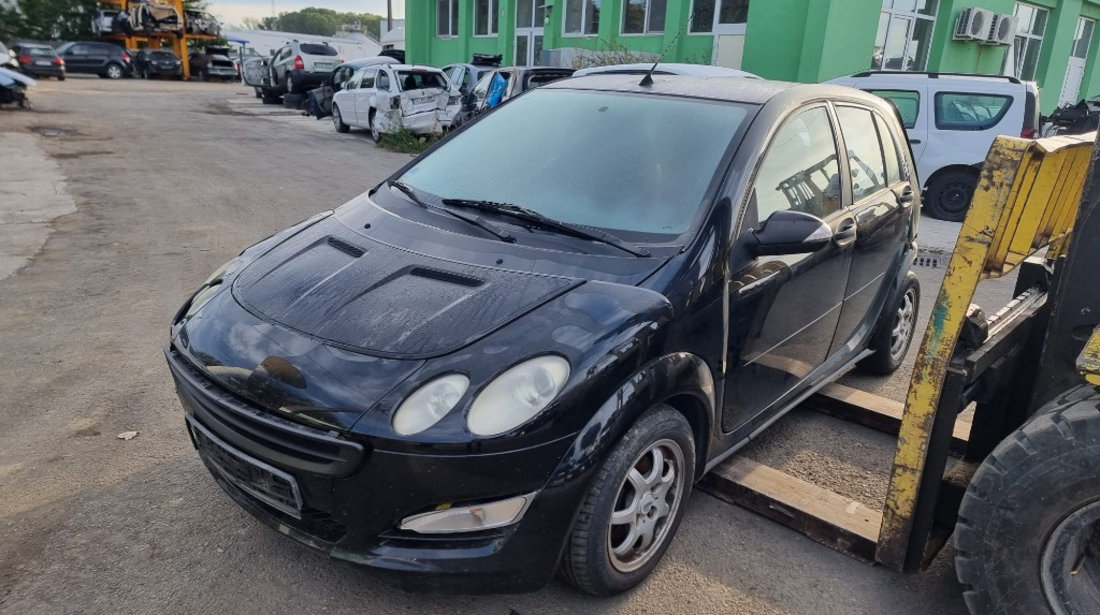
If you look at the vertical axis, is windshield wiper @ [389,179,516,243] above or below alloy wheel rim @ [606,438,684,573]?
above

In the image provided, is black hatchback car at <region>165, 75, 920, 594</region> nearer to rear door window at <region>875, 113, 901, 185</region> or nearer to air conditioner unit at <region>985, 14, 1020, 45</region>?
rear door window at <region>875, 113, 901, 185</region>

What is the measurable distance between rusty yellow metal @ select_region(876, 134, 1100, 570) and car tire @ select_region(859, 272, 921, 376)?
1.53m

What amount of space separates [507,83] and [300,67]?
1274 cm

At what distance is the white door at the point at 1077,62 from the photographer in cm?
2172

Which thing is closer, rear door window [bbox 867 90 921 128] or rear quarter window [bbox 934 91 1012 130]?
rear quarter window [bbox 934 91 1012 130]

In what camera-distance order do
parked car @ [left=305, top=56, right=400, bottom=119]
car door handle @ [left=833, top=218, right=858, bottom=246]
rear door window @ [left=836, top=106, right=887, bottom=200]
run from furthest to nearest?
parked car @ [left=305, top=56, right=400, bottom=119] → rear door window @ [left=836, top=106, right=887, bottom=200] → car door handle @ [left=833, top=218, right=858, bottom=246]

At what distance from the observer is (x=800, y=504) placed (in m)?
2.90

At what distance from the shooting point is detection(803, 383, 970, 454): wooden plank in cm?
369

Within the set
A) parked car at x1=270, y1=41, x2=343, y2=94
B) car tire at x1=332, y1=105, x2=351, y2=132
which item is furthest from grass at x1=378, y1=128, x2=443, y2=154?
parked car at x1=270, y1=41, x2=343, y2=94

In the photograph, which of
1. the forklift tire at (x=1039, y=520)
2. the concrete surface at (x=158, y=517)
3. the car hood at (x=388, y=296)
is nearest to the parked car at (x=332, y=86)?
the concrete surface at (x=158, y=517)

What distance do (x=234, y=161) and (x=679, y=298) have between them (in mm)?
11447

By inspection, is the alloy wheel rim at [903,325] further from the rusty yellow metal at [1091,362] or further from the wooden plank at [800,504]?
the rusty yellow metal at [1091,362]

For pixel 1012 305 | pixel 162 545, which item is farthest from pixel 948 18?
pixel 162 545

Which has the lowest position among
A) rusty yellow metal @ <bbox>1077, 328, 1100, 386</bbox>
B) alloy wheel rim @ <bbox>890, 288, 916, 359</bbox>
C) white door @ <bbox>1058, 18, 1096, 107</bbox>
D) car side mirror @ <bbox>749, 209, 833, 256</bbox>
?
alloy wheel rim @ <bbox>890, 288, 916, 359</bbox>
